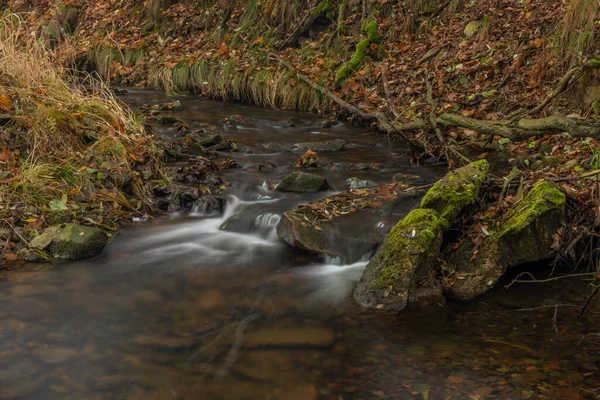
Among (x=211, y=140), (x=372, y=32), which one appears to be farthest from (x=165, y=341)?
(x=372, y=32)

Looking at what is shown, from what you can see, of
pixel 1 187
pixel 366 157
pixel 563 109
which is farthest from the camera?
pixel 366 157

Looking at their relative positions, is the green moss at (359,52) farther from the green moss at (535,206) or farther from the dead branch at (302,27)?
the green moss at (535,206)

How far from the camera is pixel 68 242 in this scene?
5445 millimetres

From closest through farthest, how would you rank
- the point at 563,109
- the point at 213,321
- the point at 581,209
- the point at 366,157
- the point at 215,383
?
the point at 215,383 < the point at 213,321 < the point at 581,209 < the point at 563,109 < the point at 366,157

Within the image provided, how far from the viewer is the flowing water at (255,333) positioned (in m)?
3.64

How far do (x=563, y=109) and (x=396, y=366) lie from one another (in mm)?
4904

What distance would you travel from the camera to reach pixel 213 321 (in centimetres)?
452

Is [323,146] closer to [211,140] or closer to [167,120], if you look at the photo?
[211,140]

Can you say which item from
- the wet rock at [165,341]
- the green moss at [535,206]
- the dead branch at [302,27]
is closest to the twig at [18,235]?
the wet rock at [165,341]

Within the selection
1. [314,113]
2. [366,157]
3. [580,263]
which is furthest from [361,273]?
[314,113]

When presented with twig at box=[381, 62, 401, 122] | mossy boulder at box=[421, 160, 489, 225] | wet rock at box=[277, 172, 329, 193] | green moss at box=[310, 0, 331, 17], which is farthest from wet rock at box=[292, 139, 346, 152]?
green moss at box=[310, 0, 331, 17]

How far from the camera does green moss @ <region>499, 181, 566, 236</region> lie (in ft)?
15.6

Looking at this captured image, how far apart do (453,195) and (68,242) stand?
3.39 m

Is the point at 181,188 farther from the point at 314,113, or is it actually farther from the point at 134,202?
the point at 314,113
